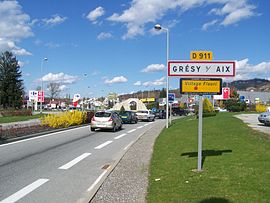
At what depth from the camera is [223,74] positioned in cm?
923

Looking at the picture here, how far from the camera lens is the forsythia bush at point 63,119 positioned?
2648cm

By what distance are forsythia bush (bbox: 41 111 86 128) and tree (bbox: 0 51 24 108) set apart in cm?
5207

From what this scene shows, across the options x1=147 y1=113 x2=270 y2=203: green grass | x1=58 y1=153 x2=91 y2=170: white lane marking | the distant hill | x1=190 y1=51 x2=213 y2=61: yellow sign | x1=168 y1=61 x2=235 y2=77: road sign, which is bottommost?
x1=58 y1=153 x2=91 y2=170: white lane marking

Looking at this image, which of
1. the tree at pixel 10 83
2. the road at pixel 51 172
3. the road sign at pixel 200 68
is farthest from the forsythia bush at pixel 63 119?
the tree at pixel 10 83

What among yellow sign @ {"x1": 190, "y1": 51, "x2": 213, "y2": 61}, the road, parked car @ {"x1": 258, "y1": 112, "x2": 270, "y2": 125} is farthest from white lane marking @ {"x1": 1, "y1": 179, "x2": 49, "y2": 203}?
parked car @ {"x1": 258, "y1": 112, "x2": 270, "y2": 125}

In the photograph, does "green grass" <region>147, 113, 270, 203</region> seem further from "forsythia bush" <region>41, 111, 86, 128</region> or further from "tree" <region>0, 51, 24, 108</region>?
"tree" <region>0, 51, 24, 108</region>

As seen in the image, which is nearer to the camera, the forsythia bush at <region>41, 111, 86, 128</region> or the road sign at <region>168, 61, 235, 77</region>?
the road sign at <region>168, 61, 235, 77</region>

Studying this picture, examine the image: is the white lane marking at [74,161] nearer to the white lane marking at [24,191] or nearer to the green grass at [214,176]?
the white lane marking at [24,191]

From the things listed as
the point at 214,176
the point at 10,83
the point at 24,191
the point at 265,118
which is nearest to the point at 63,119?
the point at 265,118

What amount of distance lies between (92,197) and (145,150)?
7.58m

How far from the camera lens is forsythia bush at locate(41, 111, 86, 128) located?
26.5m

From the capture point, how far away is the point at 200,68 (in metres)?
9.41

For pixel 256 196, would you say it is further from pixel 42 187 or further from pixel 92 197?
pixel 42 187

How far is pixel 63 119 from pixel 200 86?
20061 mm
